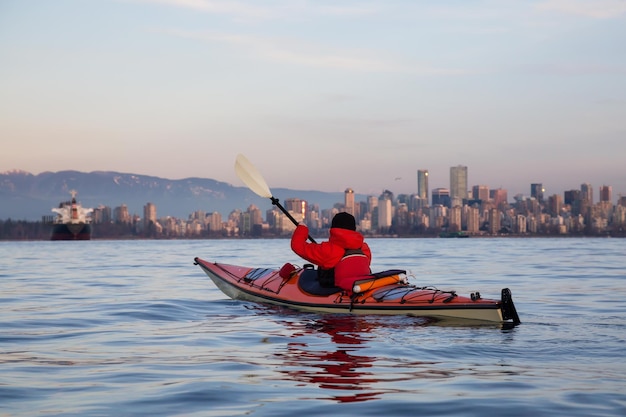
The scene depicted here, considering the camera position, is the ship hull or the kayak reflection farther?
the ship hull

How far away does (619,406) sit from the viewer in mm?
6715

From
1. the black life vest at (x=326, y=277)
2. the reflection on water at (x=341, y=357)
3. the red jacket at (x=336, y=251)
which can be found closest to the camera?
the reflection on water at (x=341, y=357)

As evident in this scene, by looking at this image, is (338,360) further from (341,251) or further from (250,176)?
(250,176)

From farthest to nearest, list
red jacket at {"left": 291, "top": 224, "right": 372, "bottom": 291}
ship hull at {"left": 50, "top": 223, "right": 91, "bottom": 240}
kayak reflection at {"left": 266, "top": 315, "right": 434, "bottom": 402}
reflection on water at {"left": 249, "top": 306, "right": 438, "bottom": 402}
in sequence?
1. ship hull at {"left": 50, "top": 223, "right": 91, "bottom": 240}
2. red jacket at {"left": 291, "top": 224, "right": 372, "bottom": 291}
3. reflection on water at {"left": 249, "top": 306, "right": 438, "bottom": 402}
4. kayak reflection at {"left": 266, "top": 315, "right": 434, "bottom": 402}

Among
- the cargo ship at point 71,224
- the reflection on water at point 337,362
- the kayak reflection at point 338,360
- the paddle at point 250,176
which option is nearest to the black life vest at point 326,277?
the kayak reflection at point 338,360

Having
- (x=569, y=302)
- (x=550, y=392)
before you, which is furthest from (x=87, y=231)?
(x=550, y=392)

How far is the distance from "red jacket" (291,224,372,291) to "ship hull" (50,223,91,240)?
125018 millimetres

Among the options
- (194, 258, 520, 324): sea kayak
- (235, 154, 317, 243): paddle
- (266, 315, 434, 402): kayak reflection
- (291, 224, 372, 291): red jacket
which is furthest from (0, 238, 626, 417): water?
(235, 154, 317, 243): paddle

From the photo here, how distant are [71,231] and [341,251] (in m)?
126

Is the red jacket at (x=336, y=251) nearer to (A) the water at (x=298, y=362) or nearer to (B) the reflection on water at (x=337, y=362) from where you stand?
(A) the water at (x=298, y=362)

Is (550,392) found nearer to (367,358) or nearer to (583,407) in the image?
(583,407)

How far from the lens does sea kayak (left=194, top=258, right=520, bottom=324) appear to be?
12203 millimetres

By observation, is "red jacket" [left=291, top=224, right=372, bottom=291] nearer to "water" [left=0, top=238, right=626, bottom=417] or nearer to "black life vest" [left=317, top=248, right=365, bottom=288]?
"black life vest" [left=317, top=248, right=365, bottom=288]

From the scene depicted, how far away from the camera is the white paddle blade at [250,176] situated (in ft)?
59.6
